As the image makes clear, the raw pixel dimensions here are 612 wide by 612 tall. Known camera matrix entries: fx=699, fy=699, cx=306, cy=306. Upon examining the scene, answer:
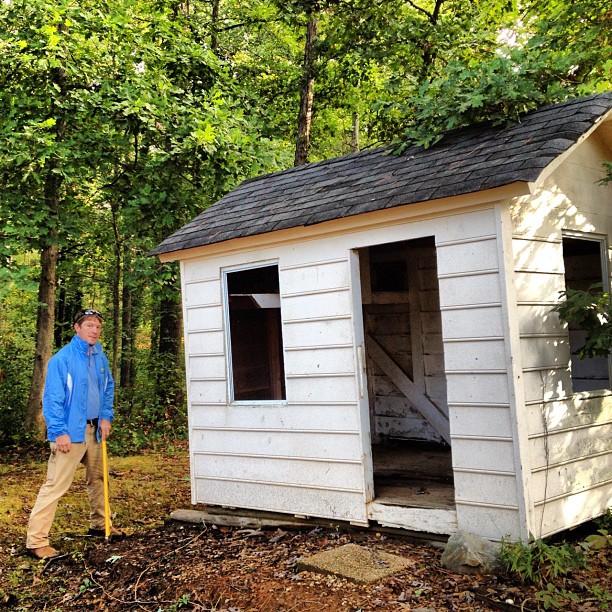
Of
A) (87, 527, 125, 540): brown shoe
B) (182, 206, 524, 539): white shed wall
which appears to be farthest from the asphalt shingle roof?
(87, 527, 125, 540): brown shoe

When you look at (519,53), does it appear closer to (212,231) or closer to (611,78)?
(212,231)

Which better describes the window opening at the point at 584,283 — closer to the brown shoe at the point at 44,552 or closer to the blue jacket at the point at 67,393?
the blue jacket at the point at 67,393

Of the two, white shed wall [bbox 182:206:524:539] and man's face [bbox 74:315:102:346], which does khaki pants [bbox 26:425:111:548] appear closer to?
man's face [bbox 74:315:102:346]

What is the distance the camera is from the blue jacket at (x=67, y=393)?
6.47 m

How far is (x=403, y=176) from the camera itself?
6195mm

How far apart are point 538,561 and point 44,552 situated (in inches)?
170

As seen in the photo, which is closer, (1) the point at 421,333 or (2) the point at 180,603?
(2) the point at 180,603

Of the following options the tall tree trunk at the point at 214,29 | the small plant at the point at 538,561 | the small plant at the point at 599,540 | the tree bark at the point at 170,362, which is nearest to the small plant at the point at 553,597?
the small plant at the point at 538,561

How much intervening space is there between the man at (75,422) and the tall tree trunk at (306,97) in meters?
8.44

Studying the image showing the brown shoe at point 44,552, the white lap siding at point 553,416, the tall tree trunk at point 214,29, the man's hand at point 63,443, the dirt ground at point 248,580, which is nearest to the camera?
the dirt ground at point 248,580

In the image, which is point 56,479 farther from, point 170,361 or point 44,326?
point 170,361

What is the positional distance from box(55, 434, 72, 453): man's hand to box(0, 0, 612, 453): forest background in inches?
120

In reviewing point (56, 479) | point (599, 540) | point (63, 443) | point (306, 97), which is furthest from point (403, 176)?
point (306, 97)

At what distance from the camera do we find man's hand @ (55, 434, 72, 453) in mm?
6461
